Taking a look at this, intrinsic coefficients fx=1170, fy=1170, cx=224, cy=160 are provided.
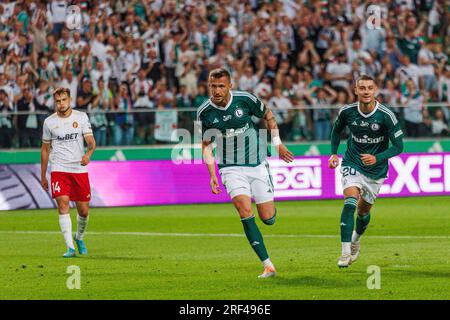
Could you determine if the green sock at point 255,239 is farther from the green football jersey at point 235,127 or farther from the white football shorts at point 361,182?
the white football shorts at point 361,182

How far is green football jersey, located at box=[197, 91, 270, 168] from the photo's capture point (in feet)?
43.6

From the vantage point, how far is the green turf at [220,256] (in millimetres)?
12109

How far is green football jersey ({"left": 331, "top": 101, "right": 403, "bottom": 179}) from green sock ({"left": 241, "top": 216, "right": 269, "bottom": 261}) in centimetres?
186

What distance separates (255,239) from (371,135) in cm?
222

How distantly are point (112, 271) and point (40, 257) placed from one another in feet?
7.65

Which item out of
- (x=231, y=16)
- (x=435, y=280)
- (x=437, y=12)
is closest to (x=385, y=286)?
(x=435, y=280)

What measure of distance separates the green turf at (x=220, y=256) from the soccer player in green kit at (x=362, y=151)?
0.49m

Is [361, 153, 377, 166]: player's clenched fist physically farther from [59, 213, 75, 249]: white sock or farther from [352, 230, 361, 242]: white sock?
[59, 213, 75, 249]: white sock

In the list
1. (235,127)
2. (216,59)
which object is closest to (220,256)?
(235,127)

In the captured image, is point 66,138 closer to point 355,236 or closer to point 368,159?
point 355,236

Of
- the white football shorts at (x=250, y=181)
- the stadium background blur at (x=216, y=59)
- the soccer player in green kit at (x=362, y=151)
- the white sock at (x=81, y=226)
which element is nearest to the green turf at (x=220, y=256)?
the white sock at (x=81, y=226)

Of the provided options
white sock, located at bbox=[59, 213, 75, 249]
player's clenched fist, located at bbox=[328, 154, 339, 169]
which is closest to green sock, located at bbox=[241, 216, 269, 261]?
player's clenched fist, located at bbox=[328, 154, 339, 169]

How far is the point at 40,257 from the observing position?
16.1 meters

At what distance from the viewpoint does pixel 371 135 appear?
14273 mm
